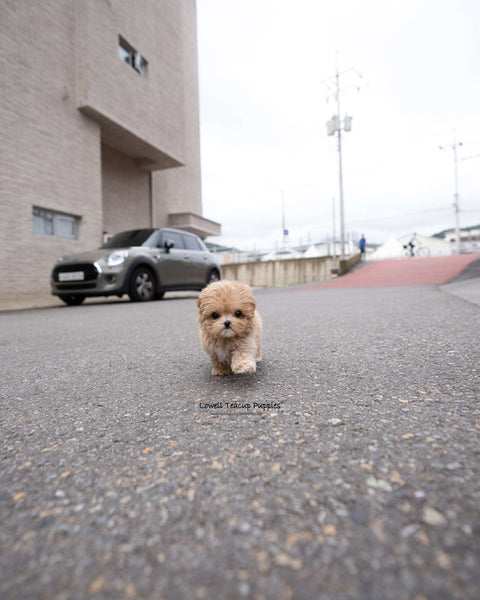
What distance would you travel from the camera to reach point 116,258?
8.43 metres

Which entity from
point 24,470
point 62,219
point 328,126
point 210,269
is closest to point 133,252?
point 210,269

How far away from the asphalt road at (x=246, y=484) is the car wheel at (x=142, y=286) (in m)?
6.49

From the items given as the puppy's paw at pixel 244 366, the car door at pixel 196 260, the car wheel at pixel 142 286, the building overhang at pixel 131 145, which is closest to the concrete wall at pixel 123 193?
the building overhang at pixel 131 145

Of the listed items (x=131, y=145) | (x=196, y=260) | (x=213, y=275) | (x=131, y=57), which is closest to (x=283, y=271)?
(x=131, y=145)

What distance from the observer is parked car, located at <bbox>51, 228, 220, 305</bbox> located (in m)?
8.26

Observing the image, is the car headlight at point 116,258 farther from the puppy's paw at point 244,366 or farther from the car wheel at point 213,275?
the puppy's paw at point 244,366

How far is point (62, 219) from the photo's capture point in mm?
12250

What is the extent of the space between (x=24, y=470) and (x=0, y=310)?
27.2 feet

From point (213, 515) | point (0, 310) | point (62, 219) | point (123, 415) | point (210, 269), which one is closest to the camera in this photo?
point (213, 515)

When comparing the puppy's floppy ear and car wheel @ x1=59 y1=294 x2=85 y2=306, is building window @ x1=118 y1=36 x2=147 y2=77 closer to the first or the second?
car wheel @ x1=59 y1=294 x2=85 y2=306

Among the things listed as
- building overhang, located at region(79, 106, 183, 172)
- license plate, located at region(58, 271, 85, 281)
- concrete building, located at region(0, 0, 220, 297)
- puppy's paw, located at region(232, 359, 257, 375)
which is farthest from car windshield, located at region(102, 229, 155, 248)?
puppy's paw, located at region(232, 359, 257, 375)

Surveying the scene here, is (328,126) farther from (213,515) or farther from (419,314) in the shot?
(213,515)

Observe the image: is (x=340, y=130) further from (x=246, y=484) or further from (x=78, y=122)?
(x=246, y=484)

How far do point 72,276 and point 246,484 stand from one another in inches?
329
